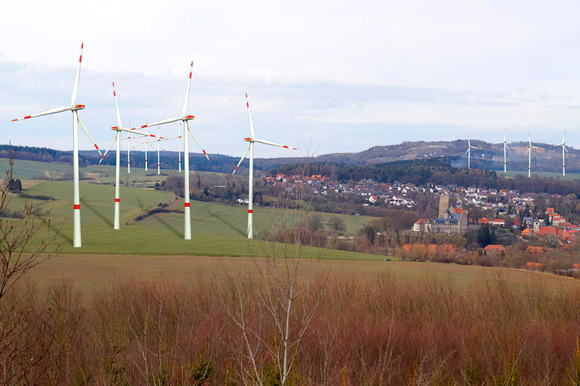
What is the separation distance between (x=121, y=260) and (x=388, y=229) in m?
47.7

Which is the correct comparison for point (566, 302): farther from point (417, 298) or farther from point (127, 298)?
point (127, 298)

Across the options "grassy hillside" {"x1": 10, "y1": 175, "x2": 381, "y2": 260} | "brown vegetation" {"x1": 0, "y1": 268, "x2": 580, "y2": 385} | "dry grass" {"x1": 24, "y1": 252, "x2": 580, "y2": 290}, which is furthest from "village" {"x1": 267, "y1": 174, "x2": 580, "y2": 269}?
"brown vegetation" {"x1": 0, "y1": 268, "x2": 580, "y2": 385}

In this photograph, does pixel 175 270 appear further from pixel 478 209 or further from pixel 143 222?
pixel 478 209

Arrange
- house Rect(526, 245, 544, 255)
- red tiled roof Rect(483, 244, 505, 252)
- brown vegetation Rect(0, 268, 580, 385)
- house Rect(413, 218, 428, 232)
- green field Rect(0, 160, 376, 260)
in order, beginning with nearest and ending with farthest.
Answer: brown vegetation Rect(0, 268, 580, 385) < green field Rect(0, 160, 376, 260) < house Rect(526, 245, 544, 255) < red tiled roof Rect(483, 244, 505, 252) < house Rect(413, 218, 428, 232)

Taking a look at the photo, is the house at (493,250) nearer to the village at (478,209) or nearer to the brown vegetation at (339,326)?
→ the village at (478,209)

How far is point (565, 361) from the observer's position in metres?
22.1

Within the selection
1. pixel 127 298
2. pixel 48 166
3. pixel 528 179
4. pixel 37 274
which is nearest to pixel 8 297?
pixel 127 298

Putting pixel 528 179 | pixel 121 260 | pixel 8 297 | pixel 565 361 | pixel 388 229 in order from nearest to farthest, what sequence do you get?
pixel 565 361 → pixel 8 297 → pixel 121 260 → pixel 388 229 → pixel 528 179

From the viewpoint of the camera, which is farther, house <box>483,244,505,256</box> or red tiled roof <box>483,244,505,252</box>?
red tiled roof <box>483,244,505,252</box>

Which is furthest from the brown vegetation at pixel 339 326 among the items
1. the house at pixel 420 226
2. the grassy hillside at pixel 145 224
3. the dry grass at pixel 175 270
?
the house at pixel 420 226

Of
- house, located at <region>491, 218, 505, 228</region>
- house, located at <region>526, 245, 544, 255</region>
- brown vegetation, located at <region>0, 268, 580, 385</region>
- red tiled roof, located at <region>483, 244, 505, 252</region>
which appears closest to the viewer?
brown vegetation, located at <region>0, 268, 580, 385</region>

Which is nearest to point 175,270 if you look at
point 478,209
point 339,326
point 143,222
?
point 339,326

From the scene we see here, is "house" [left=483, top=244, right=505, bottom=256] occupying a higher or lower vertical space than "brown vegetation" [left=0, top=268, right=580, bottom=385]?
lower

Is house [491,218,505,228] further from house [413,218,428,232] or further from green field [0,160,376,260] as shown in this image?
green field [0,160,376,260]
